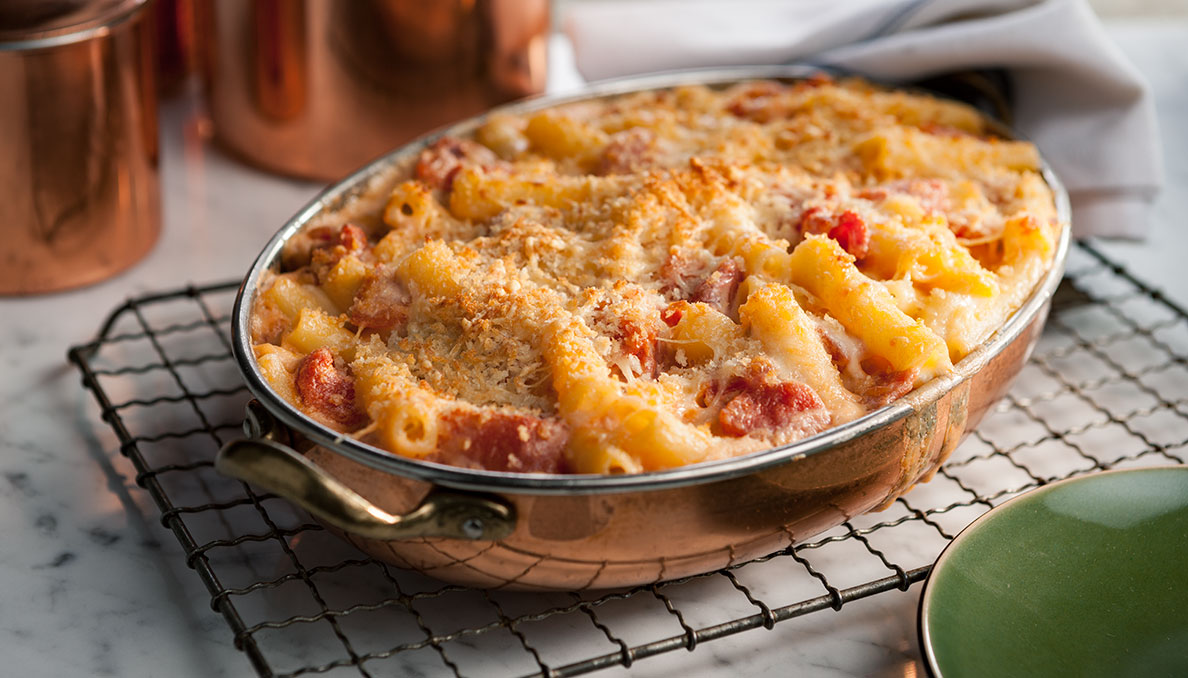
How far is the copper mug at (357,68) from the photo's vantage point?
66.6 inches

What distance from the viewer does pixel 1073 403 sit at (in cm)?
143

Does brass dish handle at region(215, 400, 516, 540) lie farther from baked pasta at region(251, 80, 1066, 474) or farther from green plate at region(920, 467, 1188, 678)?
green plate at region(920, 467, 1188, 678)

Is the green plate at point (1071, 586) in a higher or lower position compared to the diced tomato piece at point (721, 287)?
lower

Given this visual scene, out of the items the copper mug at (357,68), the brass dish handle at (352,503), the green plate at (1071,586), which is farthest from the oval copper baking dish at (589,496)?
the copper mug at (357,68)

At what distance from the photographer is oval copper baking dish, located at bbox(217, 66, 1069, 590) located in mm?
907

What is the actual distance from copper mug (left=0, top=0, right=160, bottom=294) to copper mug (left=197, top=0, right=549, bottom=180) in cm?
20

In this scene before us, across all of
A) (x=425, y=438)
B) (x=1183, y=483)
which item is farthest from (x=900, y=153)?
(x=425, y=438)

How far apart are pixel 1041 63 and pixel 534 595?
102 centimetres

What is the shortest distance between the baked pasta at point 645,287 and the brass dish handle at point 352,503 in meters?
0.06

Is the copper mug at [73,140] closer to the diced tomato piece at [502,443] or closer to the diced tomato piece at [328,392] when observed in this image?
the diced tomato piece at [328,392]

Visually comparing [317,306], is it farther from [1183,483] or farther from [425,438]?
[1183,483]

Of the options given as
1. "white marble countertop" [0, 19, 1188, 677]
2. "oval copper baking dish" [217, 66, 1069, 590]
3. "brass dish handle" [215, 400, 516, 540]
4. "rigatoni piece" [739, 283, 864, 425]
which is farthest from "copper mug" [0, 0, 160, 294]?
"rigatoni piece" [739, 283, 864, 425]

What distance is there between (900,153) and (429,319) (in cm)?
59

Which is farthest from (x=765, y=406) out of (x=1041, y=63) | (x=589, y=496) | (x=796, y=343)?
(x=1041, y=63)
